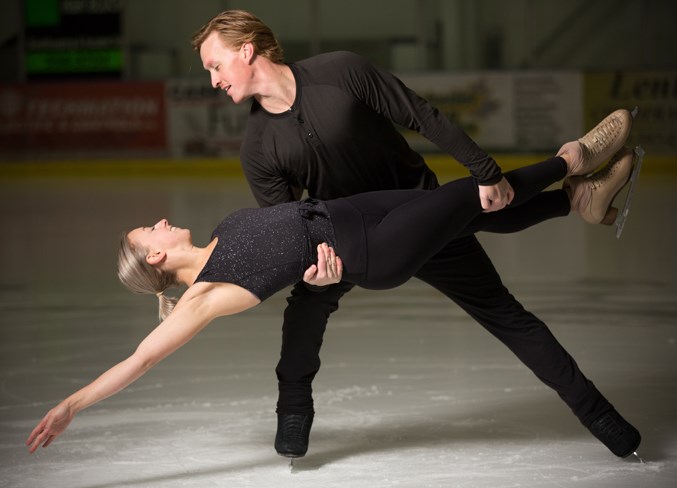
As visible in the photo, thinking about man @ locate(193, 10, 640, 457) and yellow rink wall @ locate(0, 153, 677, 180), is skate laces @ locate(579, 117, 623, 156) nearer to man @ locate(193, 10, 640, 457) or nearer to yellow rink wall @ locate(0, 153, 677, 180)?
man @ locate(193, 10, 640, 457)

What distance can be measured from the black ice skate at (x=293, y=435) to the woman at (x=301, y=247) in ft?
1.72

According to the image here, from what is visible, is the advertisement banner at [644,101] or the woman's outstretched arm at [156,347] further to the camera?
the advertisement banner at [644,101]

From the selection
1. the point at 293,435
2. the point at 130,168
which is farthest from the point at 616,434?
the point at 130,168

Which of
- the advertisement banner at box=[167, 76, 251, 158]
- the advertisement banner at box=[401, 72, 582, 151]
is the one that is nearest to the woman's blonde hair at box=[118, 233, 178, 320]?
the advertisement banner at box=[401, 72, 582, 151]

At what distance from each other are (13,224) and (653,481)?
25.0 feet

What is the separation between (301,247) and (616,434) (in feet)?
3.74

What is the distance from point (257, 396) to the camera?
14.4 feet

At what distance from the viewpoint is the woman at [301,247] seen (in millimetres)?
3156

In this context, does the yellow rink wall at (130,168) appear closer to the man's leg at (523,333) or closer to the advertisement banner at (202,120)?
the advertisement banner at (202,120)

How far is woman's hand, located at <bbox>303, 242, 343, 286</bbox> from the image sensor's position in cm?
322

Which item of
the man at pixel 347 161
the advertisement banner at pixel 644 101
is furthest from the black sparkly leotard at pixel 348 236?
the advertisement banner at pixel 644 101

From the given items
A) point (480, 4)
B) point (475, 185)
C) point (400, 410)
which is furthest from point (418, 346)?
point (480, 4)

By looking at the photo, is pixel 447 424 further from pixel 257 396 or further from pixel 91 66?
pixel 91 66

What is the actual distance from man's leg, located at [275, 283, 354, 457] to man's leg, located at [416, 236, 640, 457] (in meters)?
0.34
